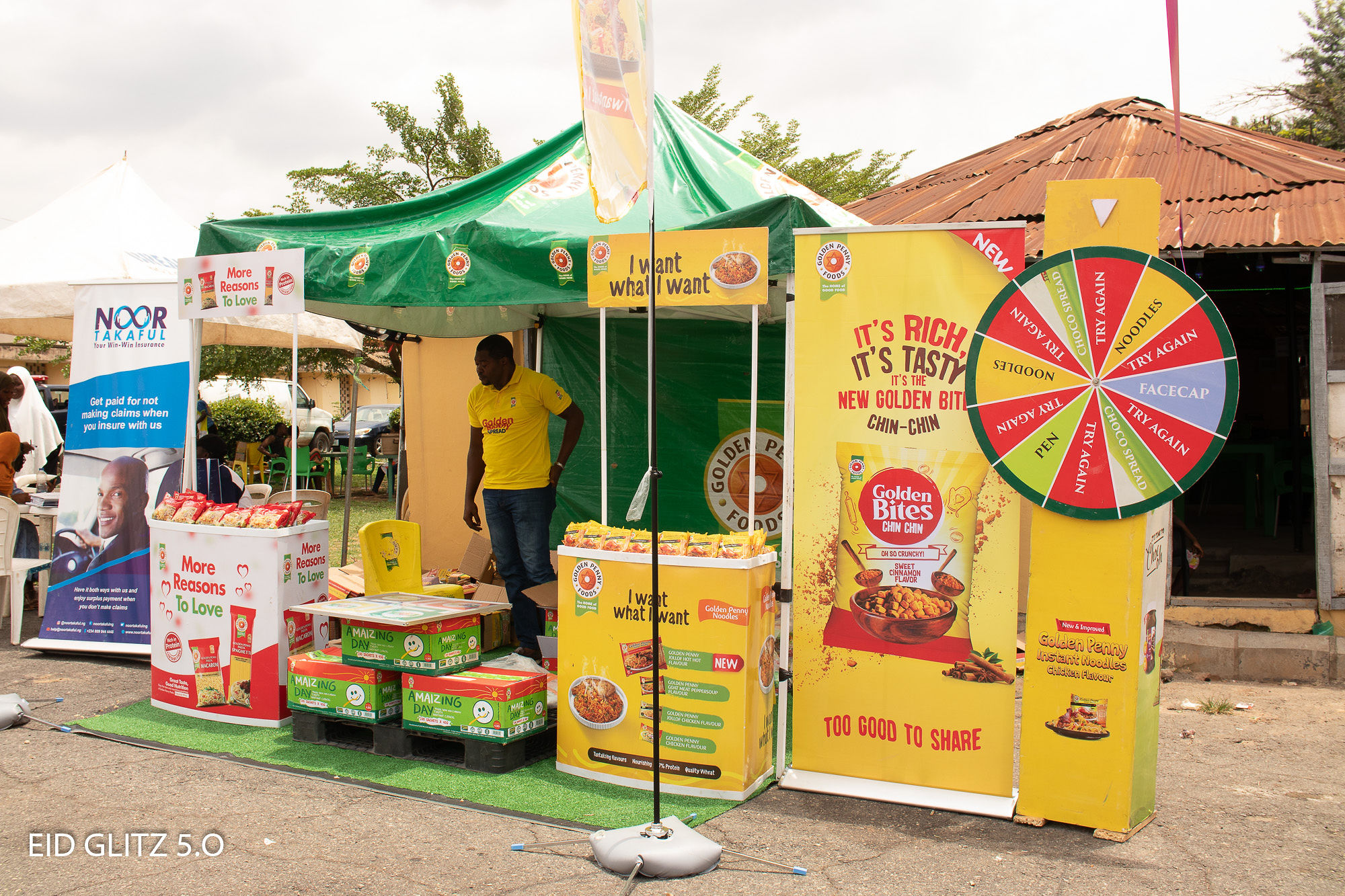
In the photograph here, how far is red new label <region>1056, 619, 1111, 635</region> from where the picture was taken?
12.3 ft

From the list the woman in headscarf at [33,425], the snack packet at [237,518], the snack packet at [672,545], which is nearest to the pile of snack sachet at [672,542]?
the snack packet at [672,545]

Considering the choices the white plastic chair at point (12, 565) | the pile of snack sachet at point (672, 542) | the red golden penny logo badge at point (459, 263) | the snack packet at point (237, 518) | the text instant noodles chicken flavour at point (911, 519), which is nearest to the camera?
the text instant noodles chicken flavour at point (911, 519)

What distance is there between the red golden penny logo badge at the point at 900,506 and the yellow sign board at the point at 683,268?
968mm

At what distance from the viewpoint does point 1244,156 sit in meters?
7.87

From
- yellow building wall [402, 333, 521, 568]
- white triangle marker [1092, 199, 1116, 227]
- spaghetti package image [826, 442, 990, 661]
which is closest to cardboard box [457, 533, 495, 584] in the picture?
yellow building wall [402, 333, 521, 568]

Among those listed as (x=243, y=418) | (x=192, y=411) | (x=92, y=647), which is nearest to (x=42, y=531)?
(x=92, y=647)

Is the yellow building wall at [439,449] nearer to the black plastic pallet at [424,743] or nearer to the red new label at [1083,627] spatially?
the black plastic pallet at [424,743]

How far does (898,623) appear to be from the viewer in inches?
164

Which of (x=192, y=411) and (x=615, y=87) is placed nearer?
(x=615, y=87)

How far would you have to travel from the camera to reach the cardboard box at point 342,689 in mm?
4680

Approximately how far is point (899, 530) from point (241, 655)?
3.50 metres

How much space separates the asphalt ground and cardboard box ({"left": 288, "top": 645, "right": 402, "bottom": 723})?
0.42 meters

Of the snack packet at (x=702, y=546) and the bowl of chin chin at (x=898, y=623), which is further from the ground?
the snack packet at (x=702, y=546)

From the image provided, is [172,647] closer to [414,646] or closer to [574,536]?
[414,646]
